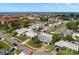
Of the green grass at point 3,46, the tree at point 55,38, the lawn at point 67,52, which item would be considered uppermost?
the tree at point 55,38

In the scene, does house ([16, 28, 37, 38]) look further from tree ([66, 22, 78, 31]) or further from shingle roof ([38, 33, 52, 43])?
tree ([66, 22, 78, 31])

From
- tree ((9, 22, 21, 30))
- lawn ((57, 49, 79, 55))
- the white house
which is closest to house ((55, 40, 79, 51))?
lawn ((57, 49, 79, 55))

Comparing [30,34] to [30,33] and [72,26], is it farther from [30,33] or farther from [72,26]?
[72,26]

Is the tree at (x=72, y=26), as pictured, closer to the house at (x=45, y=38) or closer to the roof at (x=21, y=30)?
the house at (x=45, y=38)

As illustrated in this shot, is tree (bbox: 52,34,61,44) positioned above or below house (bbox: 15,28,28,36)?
below

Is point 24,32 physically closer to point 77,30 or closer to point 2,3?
point 2,3

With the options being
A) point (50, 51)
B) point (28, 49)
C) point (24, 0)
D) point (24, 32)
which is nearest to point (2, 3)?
point (24, 0)

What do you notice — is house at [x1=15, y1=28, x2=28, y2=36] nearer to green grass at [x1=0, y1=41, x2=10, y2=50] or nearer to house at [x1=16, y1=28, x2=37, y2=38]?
house at [x1=16, y1=28, x2=37, y2=38]

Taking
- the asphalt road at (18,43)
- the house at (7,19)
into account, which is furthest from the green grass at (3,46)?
the house at (7,19)

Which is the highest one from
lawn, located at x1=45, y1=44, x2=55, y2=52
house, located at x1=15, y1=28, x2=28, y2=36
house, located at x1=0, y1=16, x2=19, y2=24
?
house, located at x1=0, y1=16, x2=19, y2=24

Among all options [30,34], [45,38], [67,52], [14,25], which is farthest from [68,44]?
[14,25]
